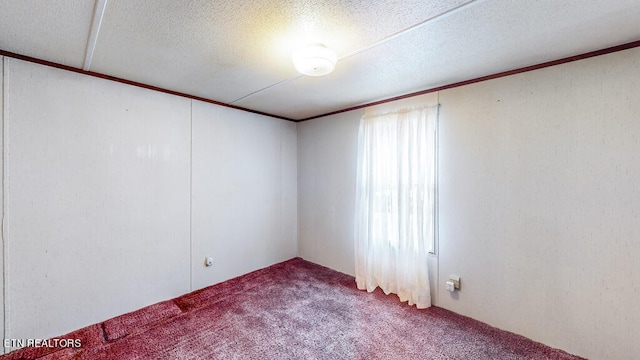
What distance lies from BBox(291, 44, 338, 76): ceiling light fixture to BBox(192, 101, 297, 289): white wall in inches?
66.2

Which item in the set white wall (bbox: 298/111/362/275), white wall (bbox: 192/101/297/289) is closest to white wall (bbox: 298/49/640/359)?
white wall (bbox: 298/111/362/275)

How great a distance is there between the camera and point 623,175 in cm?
170

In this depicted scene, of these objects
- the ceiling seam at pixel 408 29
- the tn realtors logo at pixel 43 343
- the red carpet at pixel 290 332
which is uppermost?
the ceiling seam at pixel 408 29

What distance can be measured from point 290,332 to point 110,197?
6.49 ft

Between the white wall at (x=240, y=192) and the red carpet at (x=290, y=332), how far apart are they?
0.53 meters

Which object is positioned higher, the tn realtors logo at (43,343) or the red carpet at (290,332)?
the tn realtors logo at (43,343)

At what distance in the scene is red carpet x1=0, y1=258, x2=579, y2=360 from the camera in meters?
1.86

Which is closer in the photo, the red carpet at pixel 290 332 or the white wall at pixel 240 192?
the red carpet at pixel 290 332

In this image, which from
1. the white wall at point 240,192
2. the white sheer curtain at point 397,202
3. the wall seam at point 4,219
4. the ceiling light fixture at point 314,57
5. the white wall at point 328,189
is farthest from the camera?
the white wall at point 328,189

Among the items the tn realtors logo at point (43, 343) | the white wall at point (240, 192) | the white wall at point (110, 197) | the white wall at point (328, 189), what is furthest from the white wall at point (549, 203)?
the tn realtors logo at point (43, 343)

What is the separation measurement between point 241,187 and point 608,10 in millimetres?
3353

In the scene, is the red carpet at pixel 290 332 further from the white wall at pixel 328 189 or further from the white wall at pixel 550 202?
the white wall at pixel 328 189

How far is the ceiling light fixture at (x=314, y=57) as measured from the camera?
1.64 m

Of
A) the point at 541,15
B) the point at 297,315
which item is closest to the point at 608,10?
the point at 541,15
